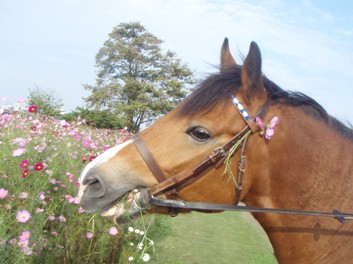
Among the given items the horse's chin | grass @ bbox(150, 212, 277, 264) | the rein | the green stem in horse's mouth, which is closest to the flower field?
the horse's chin

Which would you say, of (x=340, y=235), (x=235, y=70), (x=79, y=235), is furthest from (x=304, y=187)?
(x=79, y=235)

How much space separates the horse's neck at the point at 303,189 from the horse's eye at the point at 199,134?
1.27 ft

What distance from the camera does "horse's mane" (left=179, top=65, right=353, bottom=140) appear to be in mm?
2312

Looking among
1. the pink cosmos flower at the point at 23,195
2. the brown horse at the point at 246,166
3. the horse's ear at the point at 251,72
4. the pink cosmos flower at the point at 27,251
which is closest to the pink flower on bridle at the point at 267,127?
the brown horse at the point at 246,166

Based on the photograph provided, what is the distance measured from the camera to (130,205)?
2355 mm

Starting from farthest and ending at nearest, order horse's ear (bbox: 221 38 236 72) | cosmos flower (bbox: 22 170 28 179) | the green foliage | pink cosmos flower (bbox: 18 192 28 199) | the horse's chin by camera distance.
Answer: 1. the green foliage
2. cosmos flower (bbox: 22 170 28 179)
3. pink cosmos flower (bbox: 18 192 28 199)
4. horse's ear (bbox: 221 38 236 72)
5. the horse's chin

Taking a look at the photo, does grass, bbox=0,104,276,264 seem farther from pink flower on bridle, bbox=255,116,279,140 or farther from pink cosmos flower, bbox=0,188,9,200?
pink flower on bridle, bbox=255,116,279,140

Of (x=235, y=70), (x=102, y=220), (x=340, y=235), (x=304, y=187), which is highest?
(x=235, y=70)

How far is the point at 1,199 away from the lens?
3.30 metres

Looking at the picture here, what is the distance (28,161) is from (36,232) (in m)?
0.82

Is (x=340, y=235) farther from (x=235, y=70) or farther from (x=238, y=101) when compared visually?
(x=235, y=70)

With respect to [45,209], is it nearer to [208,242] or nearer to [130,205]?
[130,205]

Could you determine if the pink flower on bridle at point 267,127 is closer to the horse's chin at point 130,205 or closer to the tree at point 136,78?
the horse's chin at point 130,205

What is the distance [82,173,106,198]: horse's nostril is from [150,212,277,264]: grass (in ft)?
12.9
